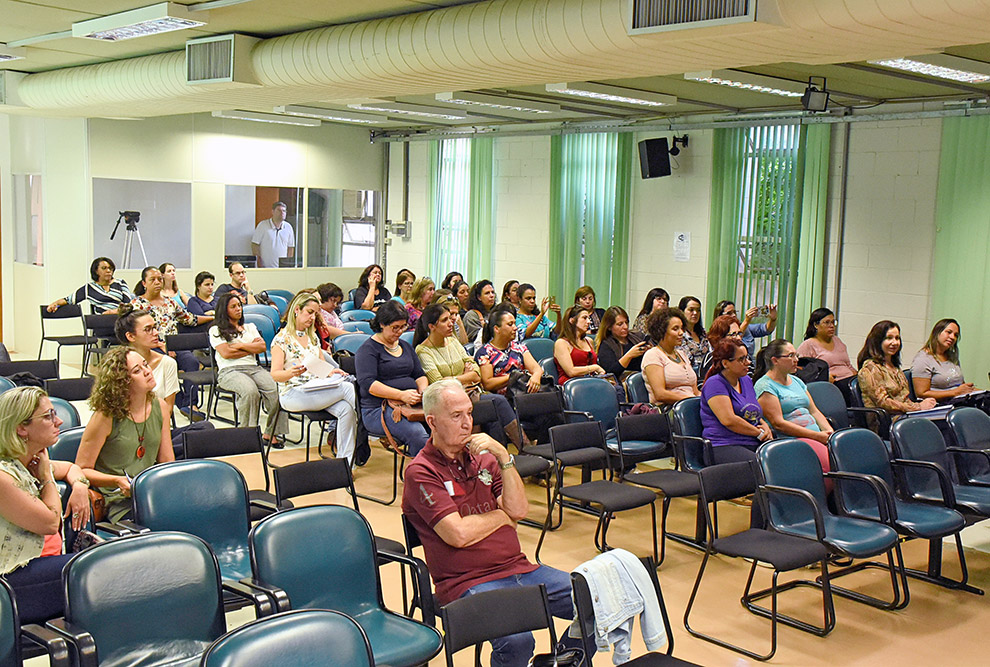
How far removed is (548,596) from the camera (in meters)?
3.75

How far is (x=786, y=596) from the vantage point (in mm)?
5273

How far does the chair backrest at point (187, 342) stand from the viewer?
8.49m

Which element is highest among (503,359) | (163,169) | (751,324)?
(163,169)

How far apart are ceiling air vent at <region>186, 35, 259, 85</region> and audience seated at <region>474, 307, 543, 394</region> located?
2.62 m

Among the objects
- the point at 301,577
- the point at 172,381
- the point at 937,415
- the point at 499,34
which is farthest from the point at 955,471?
the point at 172,381

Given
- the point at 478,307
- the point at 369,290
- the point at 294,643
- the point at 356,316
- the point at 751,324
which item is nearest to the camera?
the point at 294,643

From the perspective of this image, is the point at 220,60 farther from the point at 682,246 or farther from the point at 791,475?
the point at 682,246

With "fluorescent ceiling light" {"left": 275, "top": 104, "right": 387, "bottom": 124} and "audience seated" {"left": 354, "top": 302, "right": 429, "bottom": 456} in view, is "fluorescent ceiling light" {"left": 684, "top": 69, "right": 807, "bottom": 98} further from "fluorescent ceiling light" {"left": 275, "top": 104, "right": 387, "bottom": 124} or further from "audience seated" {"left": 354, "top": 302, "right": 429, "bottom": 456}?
"fluorescent ceiling light" {"left": 275, "top": 104, "right": 387, "bottom": 124}

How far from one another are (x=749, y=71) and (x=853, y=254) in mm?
2831

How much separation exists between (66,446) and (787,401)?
430 centimetres

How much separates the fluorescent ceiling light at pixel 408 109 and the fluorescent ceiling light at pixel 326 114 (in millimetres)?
476

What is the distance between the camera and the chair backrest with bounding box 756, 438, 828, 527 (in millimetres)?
5137

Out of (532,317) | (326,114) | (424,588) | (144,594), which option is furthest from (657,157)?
(144,594)

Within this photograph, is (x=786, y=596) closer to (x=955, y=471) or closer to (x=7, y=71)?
(x=955, y=471)
